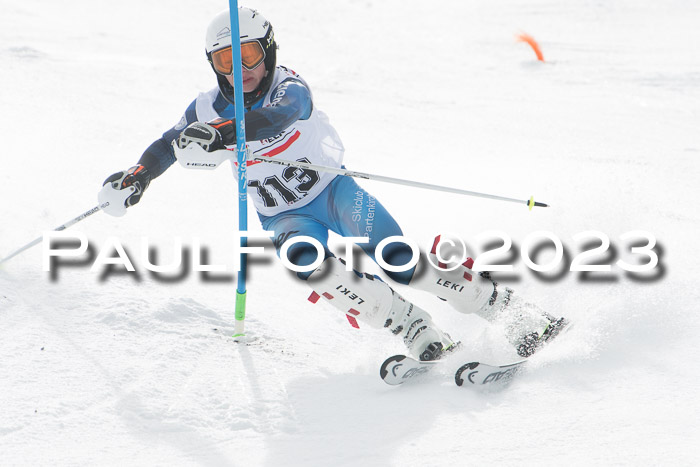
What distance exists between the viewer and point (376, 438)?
275cm

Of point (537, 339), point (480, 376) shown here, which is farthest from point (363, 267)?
point (480, 376)

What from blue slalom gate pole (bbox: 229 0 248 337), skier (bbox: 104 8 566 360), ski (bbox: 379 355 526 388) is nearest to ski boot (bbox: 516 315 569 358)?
skier (bbox: 104 8 566 360)

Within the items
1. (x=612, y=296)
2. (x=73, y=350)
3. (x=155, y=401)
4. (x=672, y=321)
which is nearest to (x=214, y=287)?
(x=73, y=350)

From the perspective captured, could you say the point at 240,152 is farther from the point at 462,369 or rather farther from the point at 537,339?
the point at 537,339

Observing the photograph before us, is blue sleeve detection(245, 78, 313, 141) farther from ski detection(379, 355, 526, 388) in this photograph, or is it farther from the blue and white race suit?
ski detection(379, 355, 526, 388)

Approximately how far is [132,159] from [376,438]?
4.86m

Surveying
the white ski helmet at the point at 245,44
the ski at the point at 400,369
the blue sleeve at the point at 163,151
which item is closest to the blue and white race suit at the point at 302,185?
the blue sleeve at the point at 163,151

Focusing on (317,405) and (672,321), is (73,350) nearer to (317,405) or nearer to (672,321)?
(317,405)

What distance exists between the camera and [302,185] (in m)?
3.65

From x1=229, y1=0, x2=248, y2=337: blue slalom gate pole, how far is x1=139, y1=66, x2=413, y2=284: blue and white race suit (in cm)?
22

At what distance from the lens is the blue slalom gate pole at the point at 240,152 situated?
10.2 ft

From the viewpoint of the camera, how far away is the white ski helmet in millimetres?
3387

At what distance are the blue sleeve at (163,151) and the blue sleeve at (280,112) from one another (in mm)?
491

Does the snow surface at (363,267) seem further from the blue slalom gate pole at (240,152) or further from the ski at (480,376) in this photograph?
the blue slalom gate pole at (240,152)
